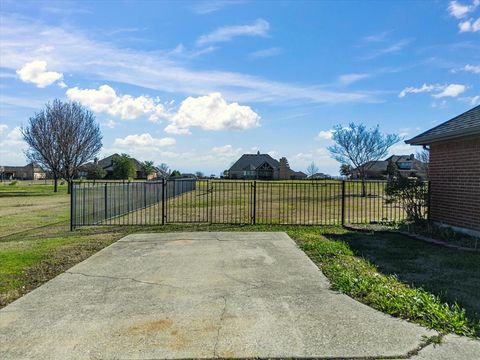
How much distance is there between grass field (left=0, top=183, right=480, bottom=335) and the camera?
4.38 meters

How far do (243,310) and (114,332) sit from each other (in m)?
1.35

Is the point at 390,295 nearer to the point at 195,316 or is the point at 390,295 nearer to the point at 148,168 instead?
the point at 195,316

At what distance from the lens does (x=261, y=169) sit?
86250 millimetres

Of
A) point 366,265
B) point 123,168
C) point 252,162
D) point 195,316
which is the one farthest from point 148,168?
point 195,316

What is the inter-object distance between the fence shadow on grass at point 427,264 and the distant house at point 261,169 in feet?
250

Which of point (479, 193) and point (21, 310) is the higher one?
point (479, 193)

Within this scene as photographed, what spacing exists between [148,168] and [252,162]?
991 inches

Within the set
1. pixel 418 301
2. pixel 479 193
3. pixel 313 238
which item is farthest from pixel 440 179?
pixel 418 301

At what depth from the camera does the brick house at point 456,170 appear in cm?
872

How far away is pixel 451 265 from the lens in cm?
643

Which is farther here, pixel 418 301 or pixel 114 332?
pixel 418 301

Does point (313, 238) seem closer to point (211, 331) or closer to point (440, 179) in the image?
point (440, 179)

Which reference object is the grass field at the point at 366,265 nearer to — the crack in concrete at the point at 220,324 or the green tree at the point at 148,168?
the crack in concrete at the point at 220,324

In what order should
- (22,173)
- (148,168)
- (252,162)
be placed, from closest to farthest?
(148,168)
(252,162)
(22,173)
